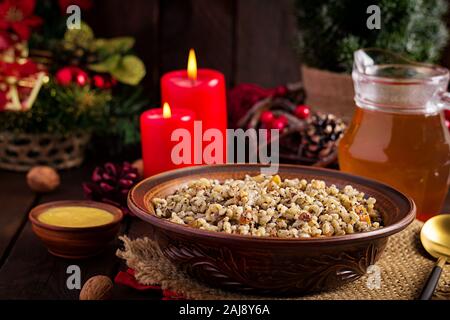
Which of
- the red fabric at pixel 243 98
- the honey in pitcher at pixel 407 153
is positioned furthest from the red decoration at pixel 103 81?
the honey in pitcher at pixel 407 153

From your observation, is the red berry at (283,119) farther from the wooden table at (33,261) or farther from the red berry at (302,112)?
the wooden table at (33,261)

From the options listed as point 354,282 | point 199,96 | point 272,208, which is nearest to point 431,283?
point 354,282

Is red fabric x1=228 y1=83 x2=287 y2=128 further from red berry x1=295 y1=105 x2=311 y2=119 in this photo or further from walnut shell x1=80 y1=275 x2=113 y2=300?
walnut shell x1=80 y1=275 x2=113 y2=300

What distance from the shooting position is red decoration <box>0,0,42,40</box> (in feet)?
5.48

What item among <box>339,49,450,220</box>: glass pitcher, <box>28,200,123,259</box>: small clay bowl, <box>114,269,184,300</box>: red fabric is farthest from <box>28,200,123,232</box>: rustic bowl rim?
<box>339,49,450,220</box>: glass pitcher

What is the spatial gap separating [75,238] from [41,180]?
40 centimetres

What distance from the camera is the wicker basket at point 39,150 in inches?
65.0

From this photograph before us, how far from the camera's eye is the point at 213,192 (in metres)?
1.06

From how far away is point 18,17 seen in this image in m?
1.70

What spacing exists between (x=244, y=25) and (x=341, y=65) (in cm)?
45

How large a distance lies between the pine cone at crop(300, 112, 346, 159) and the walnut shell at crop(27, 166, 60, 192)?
1.70ft

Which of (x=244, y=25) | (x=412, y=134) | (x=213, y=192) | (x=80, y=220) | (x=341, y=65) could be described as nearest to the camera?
(x=213, y=192)
